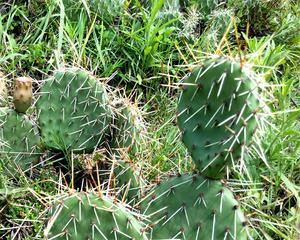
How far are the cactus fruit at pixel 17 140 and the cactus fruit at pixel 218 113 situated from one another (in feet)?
3.49

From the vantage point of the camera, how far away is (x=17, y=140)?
10.5ft

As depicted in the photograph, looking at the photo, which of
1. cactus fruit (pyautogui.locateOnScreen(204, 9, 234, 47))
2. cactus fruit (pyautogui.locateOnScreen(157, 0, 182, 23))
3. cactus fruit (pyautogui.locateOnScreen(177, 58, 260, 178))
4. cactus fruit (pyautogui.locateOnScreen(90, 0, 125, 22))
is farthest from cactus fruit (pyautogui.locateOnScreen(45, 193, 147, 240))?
cactus fruit (pyautogui.locateOnScreen(204, 9, 234, 47))

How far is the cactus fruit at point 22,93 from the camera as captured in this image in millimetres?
3018

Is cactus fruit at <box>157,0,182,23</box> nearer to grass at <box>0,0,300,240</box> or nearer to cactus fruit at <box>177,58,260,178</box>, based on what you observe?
grass at <box>0,0,300,240</box>

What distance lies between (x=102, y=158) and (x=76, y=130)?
183 mm

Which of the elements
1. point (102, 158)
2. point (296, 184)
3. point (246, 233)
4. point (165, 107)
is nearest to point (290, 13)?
point (165, 107)

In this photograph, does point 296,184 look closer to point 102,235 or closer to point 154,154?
point 154,154

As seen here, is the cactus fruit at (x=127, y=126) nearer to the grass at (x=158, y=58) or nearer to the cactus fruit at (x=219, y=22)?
the grass at (x=158, y=58)

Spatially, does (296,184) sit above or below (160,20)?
below

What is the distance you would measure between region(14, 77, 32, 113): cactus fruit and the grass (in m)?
0.35

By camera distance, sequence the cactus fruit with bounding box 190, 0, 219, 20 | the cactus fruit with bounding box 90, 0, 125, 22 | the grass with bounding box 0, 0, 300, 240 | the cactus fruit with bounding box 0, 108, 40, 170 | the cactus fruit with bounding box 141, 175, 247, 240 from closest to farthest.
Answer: the cactus fruit with bounding box 141, 175, 247, 240
the cactus fruit with bounding box 0, 108, 40, 170
the grass with bounding box 0, 0, 300, 240
the cactus fruit with bounding box 90, 0, 125, 22
the cactus fruit with bounding box 190, 0, 219, 20

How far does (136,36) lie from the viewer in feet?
14.1

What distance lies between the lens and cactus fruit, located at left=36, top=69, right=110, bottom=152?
311 cm

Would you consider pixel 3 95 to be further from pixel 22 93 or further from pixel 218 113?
pixel 218 113
